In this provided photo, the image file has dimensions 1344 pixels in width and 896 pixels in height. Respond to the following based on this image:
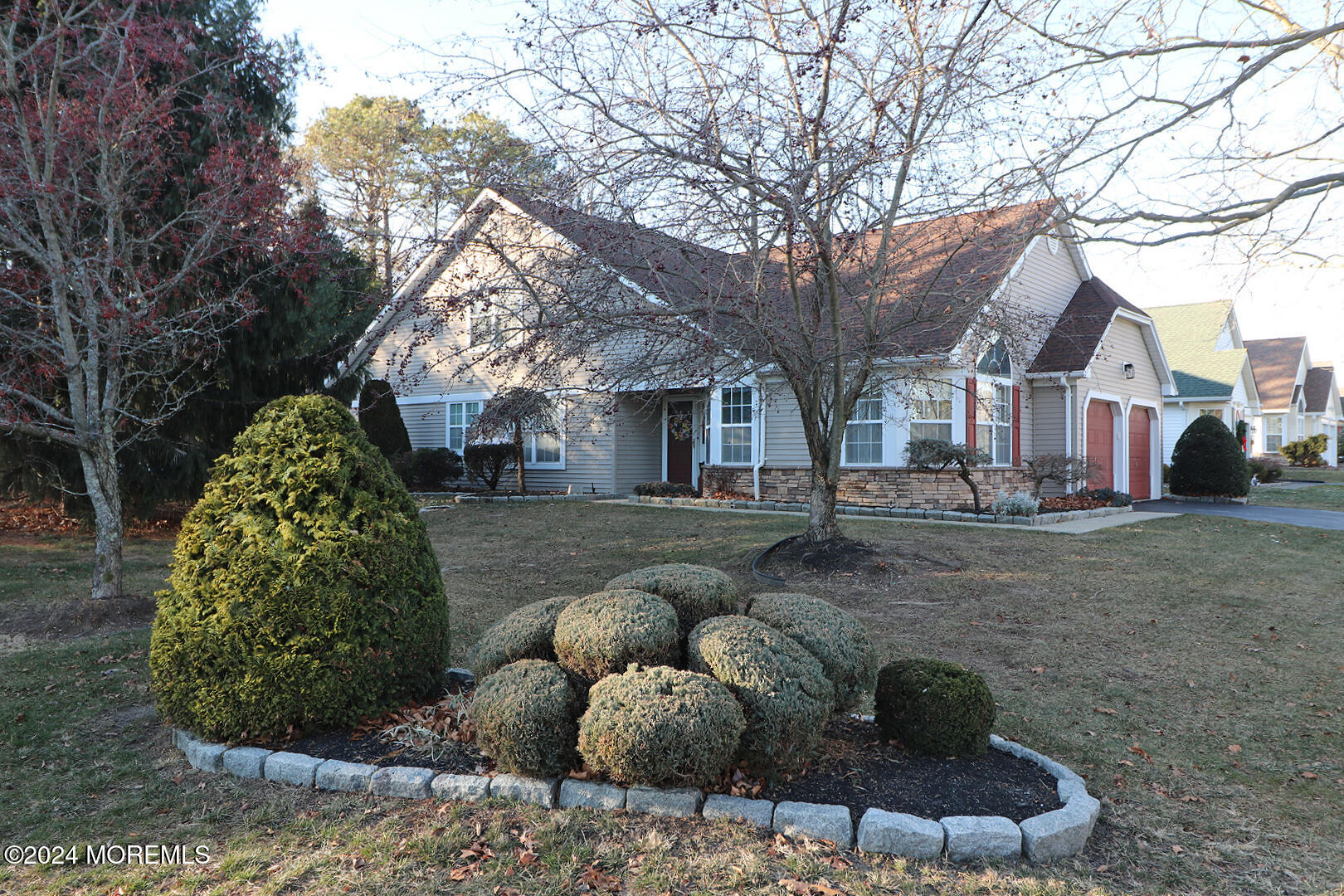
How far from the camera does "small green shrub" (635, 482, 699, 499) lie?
1670cm

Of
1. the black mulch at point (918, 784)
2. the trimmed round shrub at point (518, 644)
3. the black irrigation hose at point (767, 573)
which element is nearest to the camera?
the black mulch at point (918, 784)

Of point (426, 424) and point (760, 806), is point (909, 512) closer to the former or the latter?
point (760, 806)

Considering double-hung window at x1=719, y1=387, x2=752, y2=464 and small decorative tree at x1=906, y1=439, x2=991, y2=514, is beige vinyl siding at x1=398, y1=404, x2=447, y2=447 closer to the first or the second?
double-hung window at x1=719, y1=387, x2=752, y2=464

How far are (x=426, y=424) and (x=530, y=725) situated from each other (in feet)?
60.6

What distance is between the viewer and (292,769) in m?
3.78

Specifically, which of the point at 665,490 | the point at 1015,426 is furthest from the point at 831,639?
the point at 1015,426

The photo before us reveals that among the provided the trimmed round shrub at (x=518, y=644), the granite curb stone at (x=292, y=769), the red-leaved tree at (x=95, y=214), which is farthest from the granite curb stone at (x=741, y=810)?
the red-leaved tree at (x=95, y=214)

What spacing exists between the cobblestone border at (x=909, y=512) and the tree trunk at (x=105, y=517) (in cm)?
970

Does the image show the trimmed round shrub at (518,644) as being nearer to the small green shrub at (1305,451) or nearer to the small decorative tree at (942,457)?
the small decorative tree at (942,457)

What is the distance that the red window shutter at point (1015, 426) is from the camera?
54.2 ft

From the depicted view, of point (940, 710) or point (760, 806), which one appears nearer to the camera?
point (760, 806)

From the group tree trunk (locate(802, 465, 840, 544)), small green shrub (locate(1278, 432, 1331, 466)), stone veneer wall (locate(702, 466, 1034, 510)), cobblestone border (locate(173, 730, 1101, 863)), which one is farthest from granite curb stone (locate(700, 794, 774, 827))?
small green shrub (locate(1278, 432, 1331, 466))

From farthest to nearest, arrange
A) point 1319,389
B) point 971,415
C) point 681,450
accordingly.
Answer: point 1319,389
point 681,450
point 971,415

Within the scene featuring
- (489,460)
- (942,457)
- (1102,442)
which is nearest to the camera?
(942,457)
